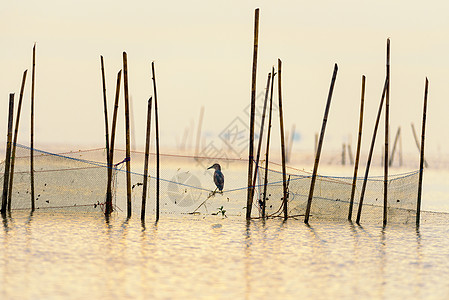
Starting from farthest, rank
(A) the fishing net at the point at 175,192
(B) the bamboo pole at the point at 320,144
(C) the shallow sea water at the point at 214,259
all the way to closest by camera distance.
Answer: (A) the fishing net at the point at 175,192 < (B) the bamboo pole at the point at 320,144 < (C) the shallow sea water at the point at 214,259

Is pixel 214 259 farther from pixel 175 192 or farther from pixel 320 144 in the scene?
pixel 175 192

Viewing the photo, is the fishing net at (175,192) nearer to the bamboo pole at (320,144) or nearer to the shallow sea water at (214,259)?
the shallow sea water at (214,259)

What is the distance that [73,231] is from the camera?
40.9ft

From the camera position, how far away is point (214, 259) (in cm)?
1012

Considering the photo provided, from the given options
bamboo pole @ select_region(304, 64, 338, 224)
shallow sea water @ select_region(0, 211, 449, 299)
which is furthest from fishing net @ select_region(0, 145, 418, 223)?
bamboo pole @ select_region(304, 64, 338, 224)

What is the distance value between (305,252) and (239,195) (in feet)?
20.5

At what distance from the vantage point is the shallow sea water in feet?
26.7

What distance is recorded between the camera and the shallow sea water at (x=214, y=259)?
26.7 ft

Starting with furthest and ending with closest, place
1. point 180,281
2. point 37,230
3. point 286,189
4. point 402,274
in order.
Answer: point 286,189 → point 37,230 → point 402,274 → point 180,281

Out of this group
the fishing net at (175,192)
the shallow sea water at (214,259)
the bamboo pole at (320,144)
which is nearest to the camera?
the shallow sea water at (214,259)

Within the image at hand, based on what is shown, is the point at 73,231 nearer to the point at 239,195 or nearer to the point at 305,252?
the point at 305,252

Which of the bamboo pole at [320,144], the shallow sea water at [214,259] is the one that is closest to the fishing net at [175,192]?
the shallow sea water at [214,259]

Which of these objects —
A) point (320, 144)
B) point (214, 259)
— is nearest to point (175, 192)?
point (320, 144)

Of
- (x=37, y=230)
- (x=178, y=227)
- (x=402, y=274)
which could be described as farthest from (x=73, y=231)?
(x=402, y=274)
